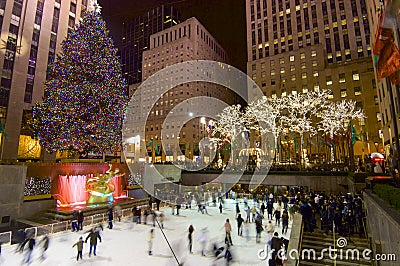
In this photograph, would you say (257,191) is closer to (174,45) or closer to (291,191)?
(291,191)

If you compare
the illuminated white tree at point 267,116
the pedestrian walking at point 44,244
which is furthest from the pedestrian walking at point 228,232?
the illuminated white tree at point 267,116

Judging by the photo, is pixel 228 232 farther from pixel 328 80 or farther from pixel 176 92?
pixel 176 92

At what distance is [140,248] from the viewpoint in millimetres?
11273

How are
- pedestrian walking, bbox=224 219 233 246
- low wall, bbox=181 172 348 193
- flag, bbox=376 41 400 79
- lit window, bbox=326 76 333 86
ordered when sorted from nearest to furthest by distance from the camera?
flag, bbox=376 41 400 79, pedestrian walking, bbox=224 219 233 246, low wall, bbox=181 172 348 193, lit window, bbox=326 76 333 86

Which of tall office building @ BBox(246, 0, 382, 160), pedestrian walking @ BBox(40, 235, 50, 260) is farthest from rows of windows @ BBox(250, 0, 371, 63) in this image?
pedestrian walking @ BBox(40, 235, 50, 260)

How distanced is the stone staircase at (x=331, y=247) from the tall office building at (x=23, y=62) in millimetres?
31644

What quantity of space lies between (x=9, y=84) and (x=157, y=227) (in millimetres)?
27582

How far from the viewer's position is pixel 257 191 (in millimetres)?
28891

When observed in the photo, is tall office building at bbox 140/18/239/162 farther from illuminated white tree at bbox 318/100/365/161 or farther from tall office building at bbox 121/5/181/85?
illuminated white tree at bbox 318/100/365/161

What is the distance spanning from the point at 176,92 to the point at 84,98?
60.0 m

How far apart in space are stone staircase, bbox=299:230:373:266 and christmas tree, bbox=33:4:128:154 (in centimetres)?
1672

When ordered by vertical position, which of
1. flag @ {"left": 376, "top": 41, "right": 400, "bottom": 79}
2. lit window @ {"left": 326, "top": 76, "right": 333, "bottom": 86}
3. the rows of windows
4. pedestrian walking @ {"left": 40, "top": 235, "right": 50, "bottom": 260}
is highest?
the rows of windows

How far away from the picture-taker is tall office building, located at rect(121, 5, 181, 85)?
3804 inches

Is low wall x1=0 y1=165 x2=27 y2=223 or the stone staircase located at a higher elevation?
low wall x1=0 y1=165 x2=27 y2=223
